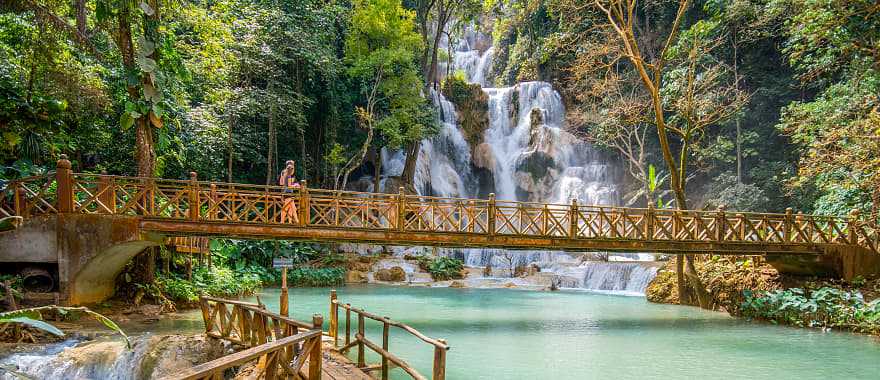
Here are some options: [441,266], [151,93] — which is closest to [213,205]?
[151,93]

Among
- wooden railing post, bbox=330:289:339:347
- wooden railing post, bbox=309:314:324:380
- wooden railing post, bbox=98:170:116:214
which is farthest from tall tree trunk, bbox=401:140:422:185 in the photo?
wooden railing post, bbox=309:314:324:380

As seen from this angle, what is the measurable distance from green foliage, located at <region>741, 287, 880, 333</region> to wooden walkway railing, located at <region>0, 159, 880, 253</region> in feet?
4.16

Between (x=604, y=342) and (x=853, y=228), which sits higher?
(x=853, y=228)

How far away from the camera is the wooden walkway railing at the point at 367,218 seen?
447 inches

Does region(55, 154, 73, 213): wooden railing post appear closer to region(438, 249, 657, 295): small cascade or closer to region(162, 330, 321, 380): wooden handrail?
region(162, 330, 321, 380): wooden handrail

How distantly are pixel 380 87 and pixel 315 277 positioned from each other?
29.9 feet

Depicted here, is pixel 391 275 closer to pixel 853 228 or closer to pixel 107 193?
pixel 107 193

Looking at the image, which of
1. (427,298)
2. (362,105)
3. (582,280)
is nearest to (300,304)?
(427,298)

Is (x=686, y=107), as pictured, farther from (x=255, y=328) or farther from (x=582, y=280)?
(x=255, y=328)

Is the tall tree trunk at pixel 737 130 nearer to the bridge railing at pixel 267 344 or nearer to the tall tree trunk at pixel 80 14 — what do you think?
the bridge railing at pixel 267 344

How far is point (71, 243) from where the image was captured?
36.2 feet

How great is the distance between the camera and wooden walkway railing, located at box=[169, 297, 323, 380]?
14.1ft

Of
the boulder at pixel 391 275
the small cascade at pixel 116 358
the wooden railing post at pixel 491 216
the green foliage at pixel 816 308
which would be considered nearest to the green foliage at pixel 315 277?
the boulder at pixel 391 275

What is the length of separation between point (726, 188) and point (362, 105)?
17.5 meters
